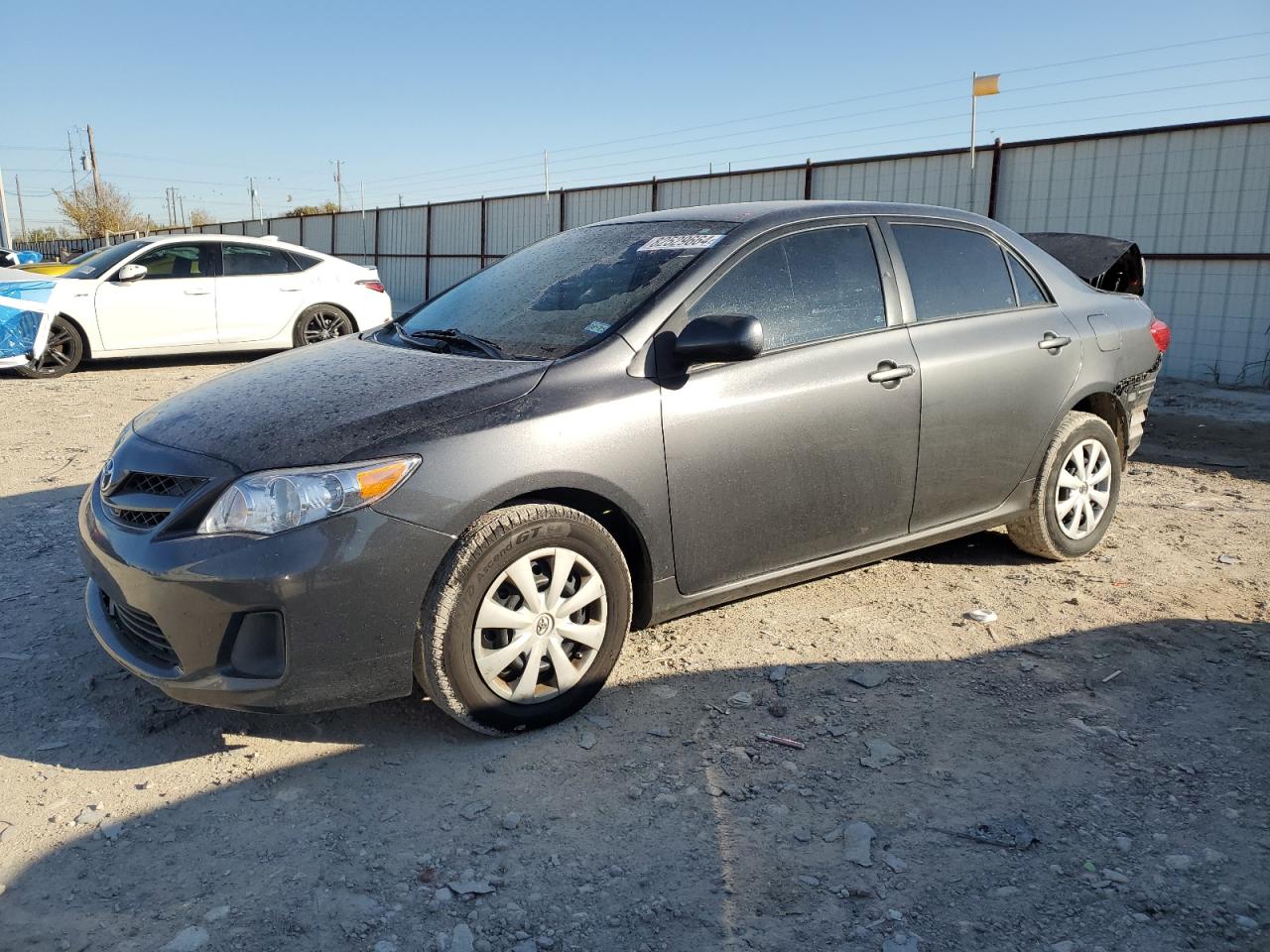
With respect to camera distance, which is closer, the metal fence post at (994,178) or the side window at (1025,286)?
the side window at (1025,286)

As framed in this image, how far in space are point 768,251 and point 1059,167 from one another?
32.8 ft

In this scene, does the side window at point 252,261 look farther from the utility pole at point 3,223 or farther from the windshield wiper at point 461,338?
the utility pole at point 3,223

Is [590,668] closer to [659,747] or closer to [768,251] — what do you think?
[659,747]

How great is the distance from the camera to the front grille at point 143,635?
295 centimetres

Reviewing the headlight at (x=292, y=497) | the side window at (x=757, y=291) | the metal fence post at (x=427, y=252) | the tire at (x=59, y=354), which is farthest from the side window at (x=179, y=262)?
the metal fence post at (x=427, y=252)

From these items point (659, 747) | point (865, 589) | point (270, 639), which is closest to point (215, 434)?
point (270, 639)

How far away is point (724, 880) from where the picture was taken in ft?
8.27

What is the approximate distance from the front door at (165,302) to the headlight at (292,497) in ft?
30.1

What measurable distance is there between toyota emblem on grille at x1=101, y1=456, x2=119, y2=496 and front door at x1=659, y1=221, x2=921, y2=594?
1.79 metres

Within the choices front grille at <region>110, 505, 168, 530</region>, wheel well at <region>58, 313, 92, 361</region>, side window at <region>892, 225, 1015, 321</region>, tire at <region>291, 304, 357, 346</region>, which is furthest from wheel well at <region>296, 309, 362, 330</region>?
front grille at <region>110, 505, 168, 530</region>

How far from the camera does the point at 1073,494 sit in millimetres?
4824

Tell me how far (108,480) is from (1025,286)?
3.88 metres

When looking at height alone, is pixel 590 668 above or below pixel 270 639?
below

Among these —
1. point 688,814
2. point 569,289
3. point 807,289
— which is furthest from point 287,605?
point 807,289
